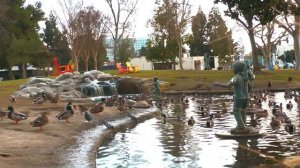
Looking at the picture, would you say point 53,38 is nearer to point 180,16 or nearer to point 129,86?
point 180,16

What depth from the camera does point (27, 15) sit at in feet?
253

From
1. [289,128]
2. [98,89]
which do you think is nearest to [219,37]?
[98,89]

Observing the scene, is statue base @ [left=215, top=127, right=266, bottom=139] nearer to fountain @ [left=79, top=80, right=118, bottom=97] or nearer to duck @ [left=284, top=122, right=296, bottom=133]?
duck @ [left=284, top=122, right=296, bottom=133]

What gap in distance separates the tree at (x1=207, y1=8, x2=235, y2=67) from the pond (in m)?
74.7

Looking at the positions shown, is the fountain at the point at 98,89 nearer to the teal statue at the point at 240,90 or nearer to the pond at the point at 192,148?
the pond at the point at 192,148

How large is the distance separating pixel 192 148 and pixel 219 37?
273ft

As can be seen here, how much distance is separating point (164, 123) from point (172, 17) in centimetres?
5560

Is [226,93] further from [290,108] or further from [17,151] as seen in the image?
[17,151]

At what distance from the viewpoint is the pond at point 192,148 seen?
10.5 meters

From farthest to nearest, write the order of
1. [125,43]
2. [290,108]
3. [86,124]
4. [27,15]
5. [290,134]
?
[125,43] < [27,15] < [290,108] < [86,124] < [290,134]

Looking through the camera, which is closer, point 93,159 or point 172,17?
point 93,159

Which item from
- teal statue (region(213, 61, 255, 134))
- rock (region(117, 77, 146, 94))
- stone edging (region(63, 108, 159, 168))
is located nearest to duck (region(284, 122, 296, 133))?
teal statue (region(213, 61, 255, 134))

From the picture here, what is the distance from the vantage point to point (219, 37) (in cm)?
9400

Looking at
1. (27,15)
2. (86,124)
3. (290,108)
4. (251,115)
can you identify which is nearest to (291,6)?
(290,108)
